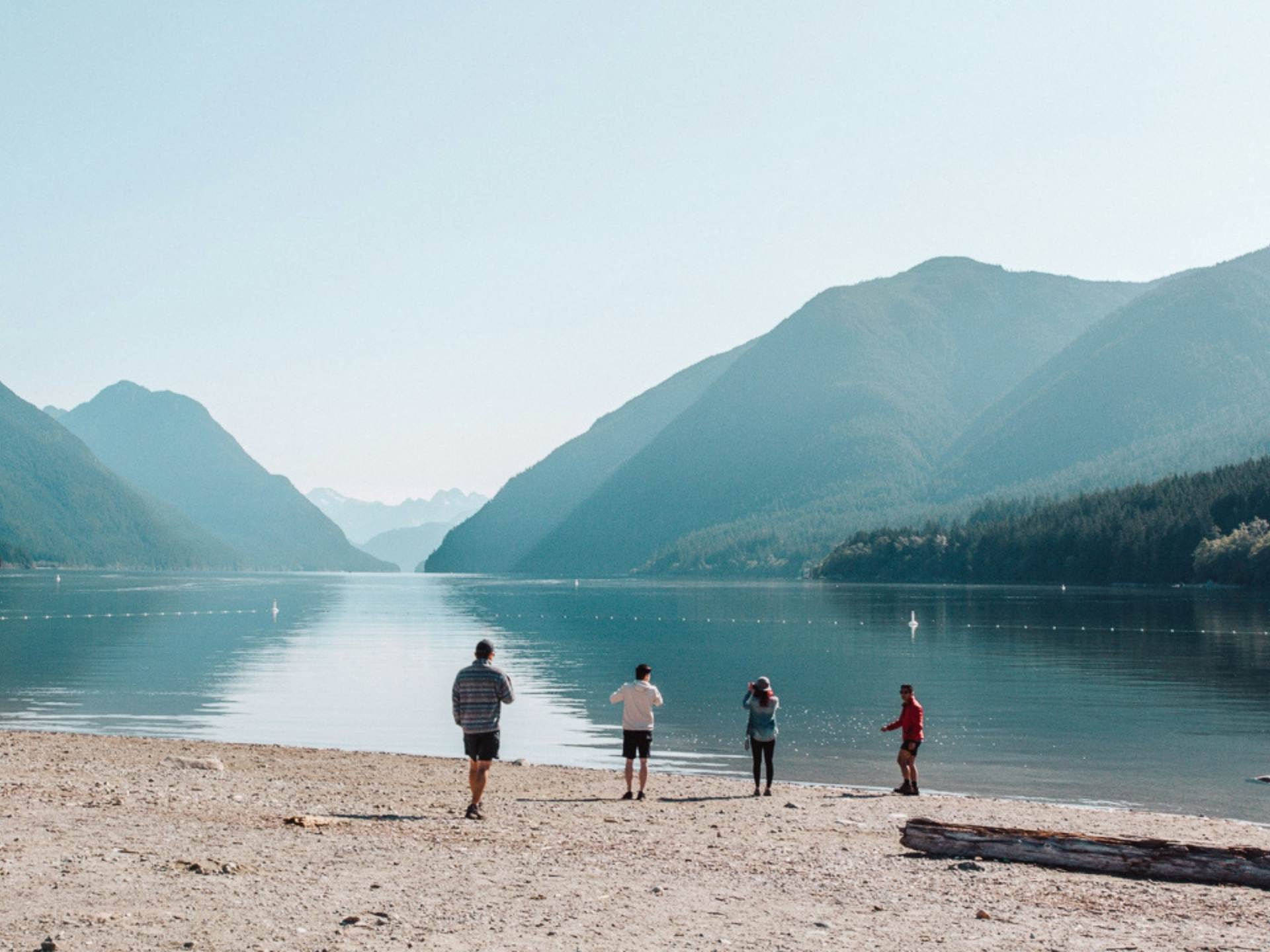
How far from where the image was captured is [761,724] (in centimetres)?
2562

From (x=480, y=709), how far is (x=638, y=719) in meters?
4.49

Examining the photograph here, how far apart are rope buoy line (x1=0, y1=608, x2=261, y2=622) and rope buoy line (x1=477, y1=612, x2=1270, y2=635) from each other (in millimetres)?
28963

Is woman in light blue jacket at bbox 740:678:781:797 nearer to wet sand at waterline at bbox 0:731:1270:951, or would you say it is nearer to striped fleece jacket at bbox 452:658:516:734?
wet sand at waterline at bbox 0:731:1270:951

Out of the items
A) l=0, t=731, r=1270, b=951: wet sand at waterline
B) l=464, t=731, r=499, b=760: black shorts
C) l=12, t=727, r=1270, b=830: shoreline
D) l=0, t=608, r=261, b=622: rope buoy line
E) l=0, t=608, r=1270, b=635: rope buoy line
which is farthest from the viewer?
l=0, t=608, r=261, b=622: rope buoy line

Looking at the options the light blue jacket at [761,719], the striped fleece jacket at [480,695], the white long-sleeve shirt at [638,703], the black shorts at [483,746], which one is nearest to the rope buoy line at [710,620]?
the light blue jacket at [761,719]

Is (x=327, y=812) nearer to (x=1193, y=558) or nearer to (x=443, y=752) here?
(x=443, y=752)

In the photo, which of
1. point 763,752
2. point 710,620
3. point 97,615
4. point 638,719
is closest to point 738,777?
point 763,752

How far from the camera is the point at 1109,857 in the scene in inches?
661

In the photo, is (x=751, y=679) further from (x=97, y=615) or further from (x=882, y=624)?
(x=97, y=615)

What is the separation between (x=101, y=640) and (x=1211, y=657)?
66.6m

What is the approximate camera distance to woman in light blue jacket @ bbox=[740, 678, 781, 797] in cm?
2556

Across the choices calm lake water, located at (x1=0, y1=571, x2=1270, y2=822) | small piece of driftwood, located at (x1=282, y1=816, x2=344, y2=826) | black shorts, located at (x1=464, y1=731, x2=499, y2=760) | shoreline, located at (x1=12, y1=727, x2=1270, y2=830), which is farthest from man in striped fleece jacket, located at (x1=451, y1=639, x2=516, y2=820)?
calm lake water, located at (x1=0, y1=571, x2=1270, y2=822)

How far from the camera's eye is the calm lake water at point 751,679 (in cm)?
3409

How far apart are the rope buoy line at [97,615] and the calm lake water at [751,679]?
875 mm
